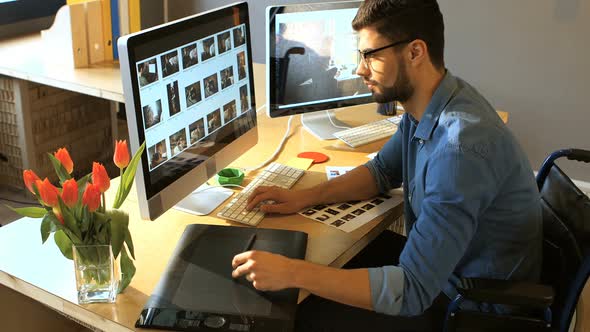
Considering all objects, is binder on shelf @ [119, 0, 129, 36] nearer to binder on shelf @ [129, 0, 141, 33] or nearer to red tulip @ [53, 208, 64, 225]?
binder on shelf @ [129, 0, 141, 33]

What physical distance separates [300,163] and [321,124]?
364mm

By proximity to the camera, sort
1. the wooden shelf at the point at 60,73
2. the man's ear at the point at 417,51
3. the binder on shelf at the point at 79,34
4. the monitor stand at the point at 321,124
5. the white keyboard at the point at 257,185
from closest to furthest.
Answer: the man's ear at the point at 417,51, the white keyboard at the point at 257,185, the monitor stand at the point at 321,124, the wooden shelf at the point at 60,73, the binder on shelf at the point at 79,34

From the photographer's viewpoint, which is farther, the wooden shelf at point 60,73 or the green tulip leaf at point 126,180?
the wooden shelf at point 60,73

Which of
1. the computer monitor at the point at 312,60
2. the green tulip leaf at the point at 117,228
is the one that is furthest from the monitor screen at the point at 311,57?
the green tulip leaf at the point at 117,228

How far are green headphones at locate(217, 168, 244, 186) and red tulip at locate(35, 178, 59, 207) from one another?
2.27 feet

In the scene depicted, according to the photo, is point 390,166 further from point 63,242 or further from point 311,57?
point 63,242

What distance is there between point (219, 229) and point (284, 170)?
1.40ft

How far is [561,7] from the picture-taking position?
10.3ft

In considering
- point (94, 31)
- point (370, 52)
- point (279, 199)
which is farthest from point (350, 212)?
point (94, 31)

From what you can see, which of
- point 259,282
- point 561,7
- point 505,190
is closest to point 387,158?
point 505,190

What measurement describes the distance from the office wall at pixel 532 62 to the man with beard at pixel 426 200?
5.94 ft

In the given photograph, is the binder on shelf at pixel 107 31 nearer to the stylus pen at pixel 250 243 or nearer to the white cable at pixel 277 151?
the white cable at pixel 277 151

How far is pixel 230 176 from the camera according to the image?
1888 millimetres

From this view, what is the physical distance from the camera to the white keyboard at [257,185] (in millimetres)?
1677
